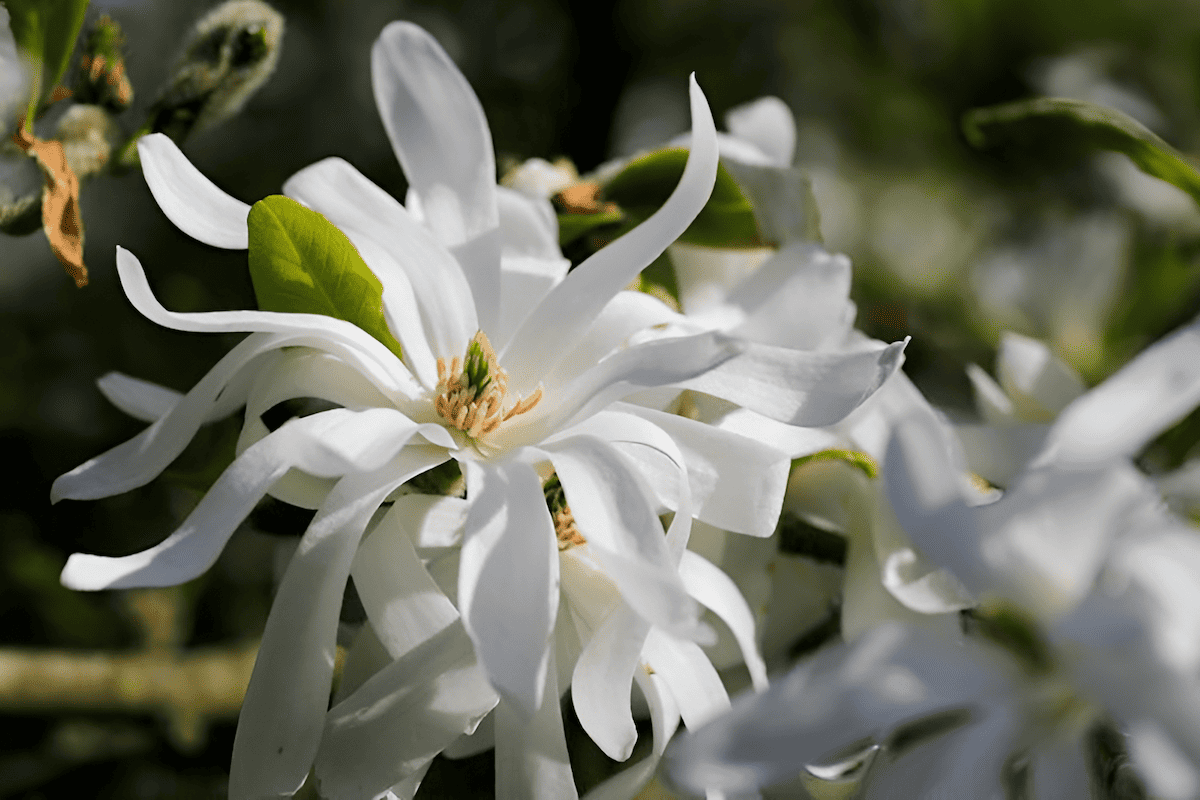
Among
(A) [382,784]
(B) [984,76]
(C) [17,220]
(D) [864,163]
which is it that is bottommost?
(D) [864,163]

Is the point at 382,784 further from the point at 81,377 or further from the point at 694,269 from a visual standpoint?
the point at 81,377

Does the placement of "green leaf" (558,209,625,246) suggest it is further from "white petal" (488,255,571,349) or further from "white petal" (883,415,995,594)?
"white petal" (883,415,995,594)

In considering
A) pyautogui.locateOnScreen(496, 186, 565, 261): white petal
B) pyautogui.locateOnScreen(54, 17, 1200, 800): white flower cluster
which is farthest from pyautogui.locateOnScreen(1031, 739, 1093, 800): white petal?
pyautogui.locateOnScreen(496, 186, 565, 261): white petal

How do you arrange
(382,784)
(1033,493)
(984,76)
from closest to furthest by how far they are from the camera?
1. (1033,493)
2. (382,784)
3. (984,76)

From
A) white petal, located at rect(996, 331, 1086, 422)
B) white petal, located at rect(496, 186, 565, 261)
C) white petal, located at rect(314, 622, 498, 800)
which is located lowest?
white petal, located at rect(996, 331, 1086, 422)

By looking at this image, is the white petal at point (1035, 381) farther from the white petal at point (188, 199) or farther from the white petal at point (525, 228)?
the white petal at point (188, 199)

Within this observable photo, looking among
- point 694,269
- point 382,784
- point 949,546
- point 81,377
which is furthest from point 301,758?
point 81,377

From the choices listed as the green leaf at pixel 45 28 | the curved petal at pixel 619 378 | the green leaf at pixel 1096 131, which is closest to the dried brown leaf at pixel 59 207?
the green leaf at pixel 45 28
